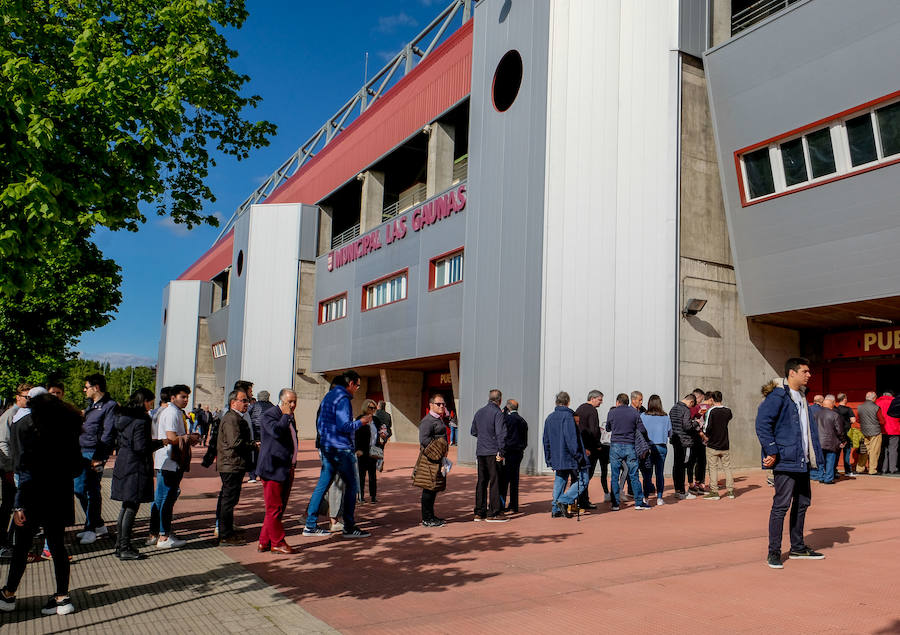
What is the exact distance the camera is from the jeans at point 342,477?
870 centimetres

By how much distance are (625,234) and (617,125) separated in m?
2.66

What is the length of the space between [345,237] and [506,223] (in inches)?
654

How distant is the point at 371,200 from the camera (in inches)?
1174

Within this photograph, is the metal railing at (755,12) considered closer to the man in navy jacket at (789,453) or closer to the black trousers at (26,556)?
the man in navy jacket at (789,453)

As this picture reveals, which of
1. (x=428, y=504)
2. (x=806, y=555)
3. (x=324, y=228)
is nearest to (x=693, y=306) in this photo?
(x=428, y=504)

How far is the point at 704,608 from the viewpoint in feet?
18.2

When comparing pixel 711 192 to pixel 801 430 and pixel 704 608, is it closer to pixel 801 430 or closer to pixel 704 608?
pixel 801 430

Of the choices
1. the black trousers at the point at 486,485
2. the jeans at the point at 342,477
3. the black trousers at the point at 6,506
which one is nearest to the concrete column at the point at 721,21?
the black trousers at the point at 486,485

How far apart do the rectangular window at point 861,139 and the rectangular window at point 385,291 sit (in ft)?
50.5

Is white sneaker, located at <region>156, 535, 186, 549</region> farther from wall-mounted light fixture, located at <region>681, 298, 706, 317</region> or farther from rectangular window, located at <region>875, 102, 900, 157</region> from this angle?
rectangular window, located at <region>875, 102, 900, 157</region>

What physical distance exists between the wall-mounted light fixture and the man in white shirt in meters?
12.0

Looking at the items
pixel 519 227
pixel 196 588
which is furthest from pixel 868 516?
pixel 519 227

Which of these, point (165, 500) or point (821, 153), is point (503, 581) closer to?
point (165, 500)

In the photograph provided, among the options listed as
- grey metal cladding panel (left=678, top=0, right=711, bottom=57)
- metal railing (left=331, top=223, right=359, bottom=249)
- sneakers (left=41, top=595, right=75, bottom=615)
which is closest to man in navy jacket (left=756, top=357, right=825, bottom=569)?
sneakers (left=41, top=595, right=75, bottom=615)
